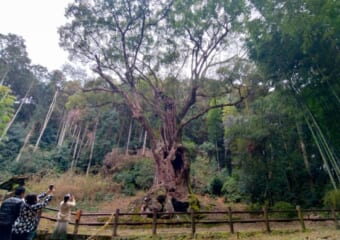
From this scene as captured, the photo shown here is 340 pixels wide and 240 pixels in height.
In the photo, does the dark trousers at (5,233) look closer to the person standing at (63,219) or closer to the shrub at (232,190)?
the person standing at (63,219)

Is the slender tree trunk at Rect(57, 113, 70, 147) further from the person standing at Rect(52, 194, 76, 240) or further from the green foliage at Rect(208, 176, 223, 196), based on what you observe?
the person standing at Rect(52, 194, 76, 240)

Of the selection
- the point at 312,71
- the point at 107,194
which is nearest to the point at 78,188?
the point at 107,194

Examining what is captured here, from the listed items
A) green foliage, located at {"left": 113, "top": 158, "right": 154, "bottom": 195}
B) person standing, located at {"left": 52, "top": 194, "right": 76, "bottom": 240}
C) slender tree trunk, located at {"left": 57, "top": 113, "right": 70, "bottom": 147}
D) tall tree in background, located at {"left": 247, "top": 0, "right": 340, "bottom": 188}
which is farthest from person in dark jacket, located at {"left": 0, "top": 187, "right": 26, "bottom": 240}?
slender tree trunk, located at {"left": 57, "top": 113, "right": 70, "bottom": 147}

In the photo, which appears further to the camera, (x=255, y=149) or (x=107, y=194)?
(x=107, y=194)

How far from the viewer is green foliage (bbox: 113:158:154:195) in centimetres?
1773

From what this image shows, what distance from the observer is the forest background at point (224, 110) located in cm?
702

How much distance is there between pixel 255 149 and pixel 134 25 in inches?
344

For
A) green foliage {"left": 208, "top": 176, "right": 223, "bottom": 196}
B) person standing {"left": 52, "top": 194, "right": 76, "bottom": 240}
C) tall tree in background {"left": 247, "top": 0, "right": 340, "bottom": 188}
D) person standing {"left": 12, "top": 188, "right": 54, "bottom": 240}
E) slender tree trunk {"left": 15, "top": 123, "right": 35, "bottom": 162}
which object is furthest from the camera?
slender tree trunk {"left": 15, "top": 123, "right": 35, "bottom": 162}

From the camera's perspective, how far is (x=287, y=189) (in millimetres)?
13156

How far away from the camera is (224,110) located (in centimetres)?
1936

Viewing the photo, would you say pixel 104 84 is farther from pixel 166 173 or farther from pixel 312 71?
pixel 312 71

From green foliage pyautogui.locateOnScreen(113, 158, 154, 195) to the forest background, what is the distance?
0.08m

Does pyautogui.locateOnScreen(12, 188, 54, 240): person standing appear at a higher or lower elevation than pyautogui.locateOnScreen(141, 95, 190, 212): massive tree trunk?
lower

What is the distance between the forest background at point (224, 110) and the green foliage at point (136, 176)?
0.08 meters
